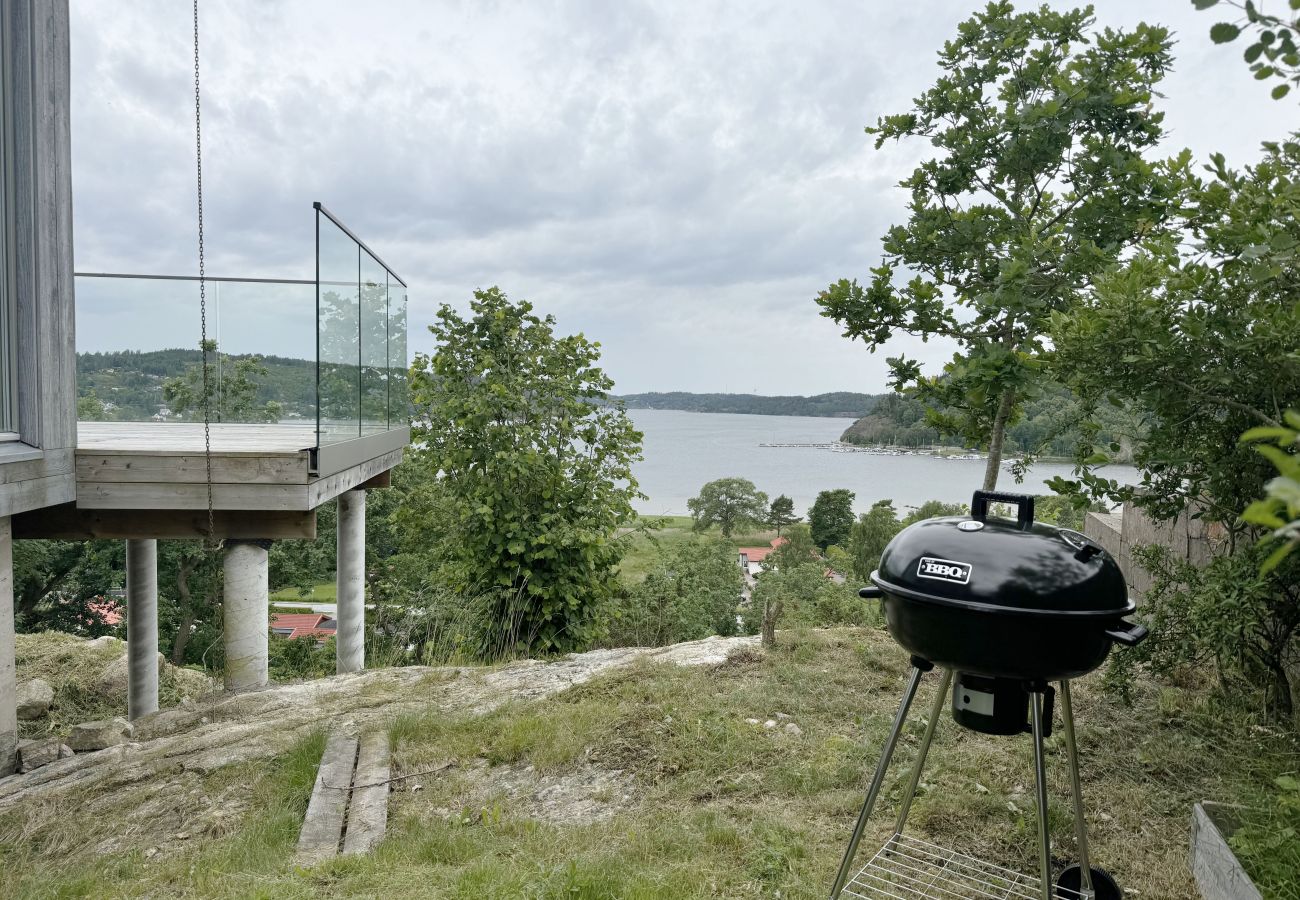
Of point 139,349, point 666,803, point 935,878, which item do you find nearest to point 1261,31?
point 935,878

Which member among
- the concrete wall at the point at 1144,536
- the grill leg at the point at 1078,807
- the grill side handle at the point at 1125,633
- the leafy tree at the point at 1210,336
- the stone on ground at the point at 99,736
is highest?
the leafy tree at the point at 1210,336

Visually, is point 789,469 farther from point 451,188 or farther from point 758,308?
point 451,188

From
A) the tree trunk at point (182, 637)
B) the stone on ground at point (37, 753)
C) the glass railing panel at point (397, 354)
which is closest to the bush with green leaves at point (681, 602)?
the glass railing panel at point (397, 354)

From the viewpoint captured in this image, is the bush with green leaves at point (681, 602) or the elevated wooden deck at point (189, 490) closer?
the elevated wooden deck at point (189, 490)

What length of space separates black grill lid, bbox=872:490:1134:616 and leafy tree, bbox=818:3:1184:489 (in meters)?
2.33

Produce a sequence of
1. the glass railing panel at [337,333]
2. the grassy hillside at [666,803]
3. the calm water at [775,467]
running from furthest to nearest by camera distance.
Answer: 1. the calm water at [775,467]
2. the glass railing panel at [337,333]
3. the grassy hillside at [666,803]

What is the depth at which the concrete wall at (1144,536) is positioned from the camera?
4.79 metres

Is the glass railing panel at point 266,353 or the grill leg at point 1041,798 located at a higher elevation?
the glass railing panel at point 266,353

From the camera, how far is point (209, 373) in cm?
769

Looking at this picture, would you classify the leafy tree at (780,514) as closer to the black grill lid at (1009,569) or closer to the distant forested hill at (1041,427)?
the distant forested hill at (1041,427)

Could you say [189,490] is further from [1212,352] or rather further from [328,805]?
[1212,352]

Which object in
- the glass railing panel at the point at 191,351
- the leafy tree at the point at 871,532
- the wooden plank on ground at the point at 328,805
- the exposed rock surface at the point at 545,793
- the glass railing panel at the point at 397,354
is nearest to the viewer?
the wooden plank on ground at the point at 328,805

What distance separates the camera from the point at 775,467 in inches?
1426

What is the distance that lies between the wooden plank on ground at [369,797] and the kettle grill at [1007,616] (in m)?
2.02
